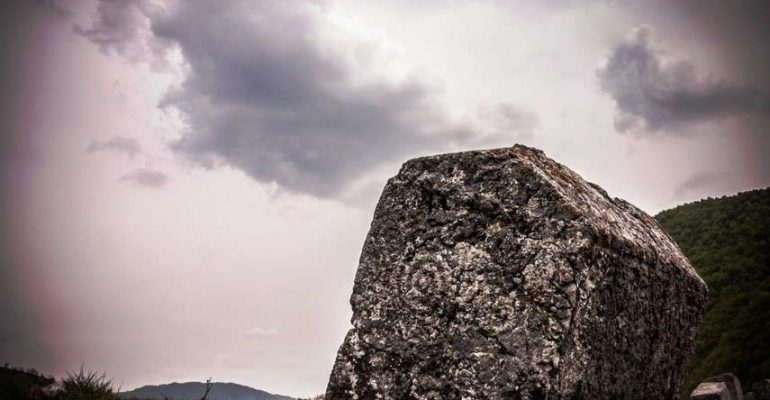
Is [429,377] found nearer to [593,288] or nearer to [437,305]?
[437,305]

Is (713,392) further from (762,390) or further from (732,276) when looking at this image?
(732,276)

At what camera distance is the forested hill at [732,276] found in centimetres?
3697

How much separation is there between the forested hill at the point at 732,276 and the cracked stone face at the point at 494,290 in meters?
35.0

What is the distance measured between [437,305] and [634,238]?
2314mm

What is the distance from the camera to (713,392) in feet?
32.9

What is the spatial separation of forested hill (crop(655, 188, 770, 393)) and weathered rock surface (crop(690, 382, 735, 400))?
2679cm

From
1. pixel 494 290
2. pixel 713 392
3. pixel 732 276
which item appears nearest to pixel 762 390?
pixel 713 392

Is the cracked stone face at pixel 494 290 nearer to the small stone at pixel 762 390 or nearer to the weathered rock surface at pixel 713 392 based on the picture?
the weathered rock surface at pixel 713 392

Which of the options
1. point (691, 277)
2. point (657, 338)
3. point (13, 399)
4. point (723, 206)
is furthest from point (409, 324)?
point (723, 206)

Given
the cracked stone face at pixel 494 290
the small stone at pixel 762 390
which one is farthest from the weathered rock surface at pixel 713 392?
the small stone at pixel 762 390

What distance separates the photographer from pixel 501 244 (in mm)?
4797

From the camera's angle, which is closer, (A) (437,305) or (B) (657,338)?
(A) (437,305)

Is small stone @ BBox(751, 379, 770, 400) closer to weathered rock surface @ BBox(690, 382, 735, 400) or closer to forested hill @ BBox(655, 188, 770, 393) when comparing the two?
weathered rock surface @ BBox(690, 382, 735, 400)

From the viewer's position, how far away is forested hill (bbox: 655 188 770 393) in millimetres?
36969
